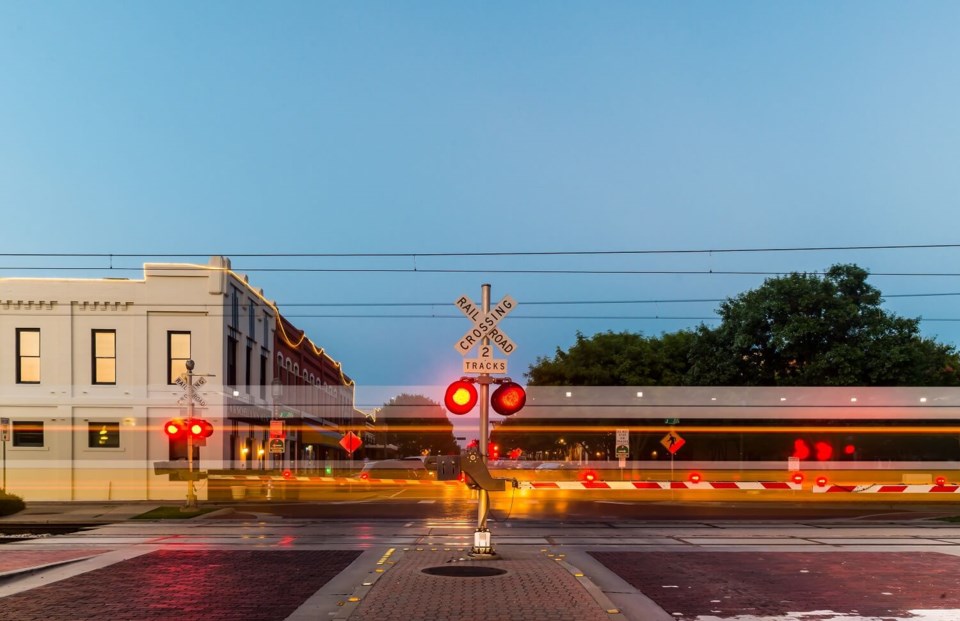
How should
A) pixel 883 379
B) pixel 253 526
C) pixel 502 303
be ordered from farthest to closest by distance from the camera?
pixel 883 379 → pixel 253 526 → pixel 502 303

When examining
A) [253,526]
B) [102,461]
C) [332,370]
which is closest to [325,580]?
[253,526]

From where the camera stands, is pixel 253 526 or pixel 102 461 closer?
pixel 253 526

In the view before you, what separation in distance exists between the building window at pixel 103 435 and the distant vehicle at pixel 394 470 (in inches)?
445

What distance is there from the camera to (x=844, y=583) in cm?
1195

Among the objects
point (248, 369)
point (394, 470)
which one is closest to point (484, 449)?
point (248, 369)

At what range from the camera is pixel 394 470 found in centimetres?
4850

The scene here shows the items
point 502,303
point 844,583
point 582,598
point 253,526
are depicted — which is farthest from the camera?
point 253,526

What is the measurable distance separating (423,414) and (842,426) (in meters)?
69.1

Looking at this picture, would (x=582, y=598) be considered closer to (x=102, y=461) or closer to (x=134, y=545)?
(x=134, y=545)

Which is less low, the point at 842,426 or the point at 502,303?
Result: the point at 502,303

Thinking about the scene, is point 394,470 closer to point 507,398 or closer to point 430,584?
point 507,398

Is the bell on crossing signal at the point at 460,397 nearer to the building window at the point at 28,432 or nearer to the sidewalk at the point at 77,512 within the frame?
the sidewalk at the point at 77,512

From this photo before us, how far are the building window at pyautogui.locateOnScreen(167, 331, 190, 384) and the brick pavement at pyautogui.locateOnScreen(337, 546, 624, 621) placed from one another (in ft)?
91.0

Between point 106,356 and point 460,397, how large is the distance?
94.9 feet
